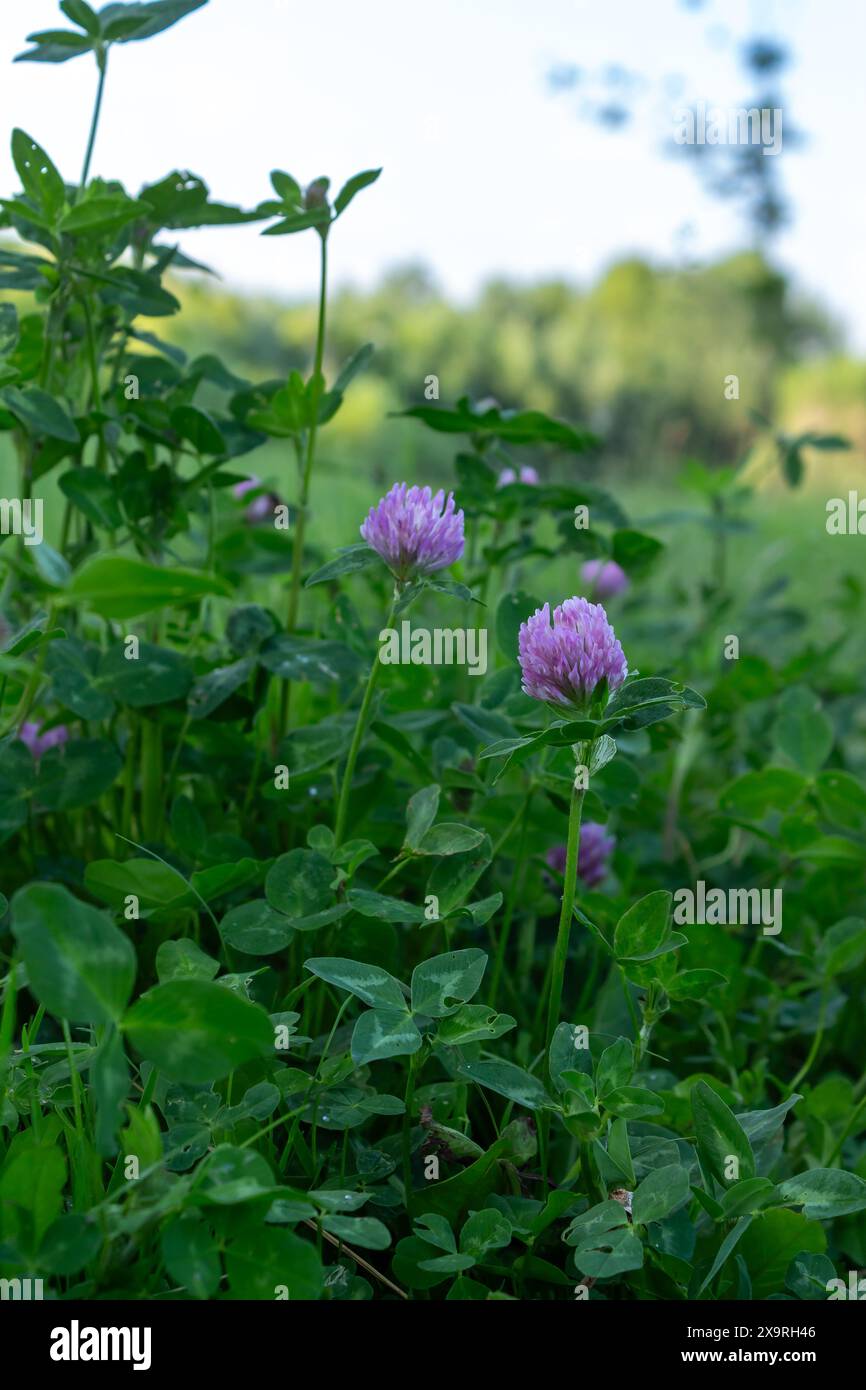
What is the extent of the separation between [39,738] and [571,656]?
47 centimetres

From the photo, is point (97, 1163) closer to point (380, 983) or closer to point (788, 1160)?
point (380, 983)

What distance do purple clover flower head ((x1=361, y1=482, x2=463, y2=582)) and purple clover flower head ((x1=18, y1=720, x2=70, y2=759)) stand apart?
1.02 feet

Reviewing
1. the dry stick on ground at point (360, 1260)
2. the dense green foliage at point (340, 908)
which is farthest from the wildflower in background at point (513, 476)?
the dry stick on ground at point (360, 1260)

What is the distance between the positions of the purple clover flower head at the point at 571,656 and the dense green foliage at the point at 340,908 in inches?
0.6

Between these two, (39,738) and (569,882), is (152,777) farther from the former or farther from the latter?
(569,882)

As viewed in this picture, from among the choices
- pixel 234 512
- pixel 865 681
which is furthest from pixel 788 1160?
pixel 865 681

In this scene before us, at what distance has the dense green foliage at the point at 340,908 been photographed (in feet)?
1.73

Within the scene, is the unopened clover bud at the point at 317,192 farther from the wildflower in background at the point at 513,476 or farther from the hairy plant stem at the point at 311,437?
the wildflower in background at the point at 513,476

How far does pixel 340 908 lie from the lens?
0.68 meters

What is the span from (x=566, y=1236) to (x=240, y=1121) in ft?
0.52

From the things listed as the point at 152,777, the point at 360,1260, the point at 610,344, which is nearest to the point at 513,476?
the point at 152,777

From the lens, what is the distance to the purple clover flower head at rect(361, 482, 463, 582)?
0.65m

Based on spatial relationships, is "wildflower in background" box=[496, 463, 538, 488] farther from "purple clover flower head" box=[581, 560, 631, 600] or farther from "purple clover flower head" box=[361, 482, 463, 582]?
"purple clover flower head" box=[361, 482, 463, 582]

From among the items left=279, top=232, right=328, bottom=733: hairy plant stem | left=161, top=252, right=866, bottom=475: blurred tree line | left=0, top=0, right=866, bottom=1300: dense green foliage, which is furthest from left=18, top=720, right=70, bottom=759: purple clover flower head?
left=161, top=252, right=866, bottom=475: blurred tree line
